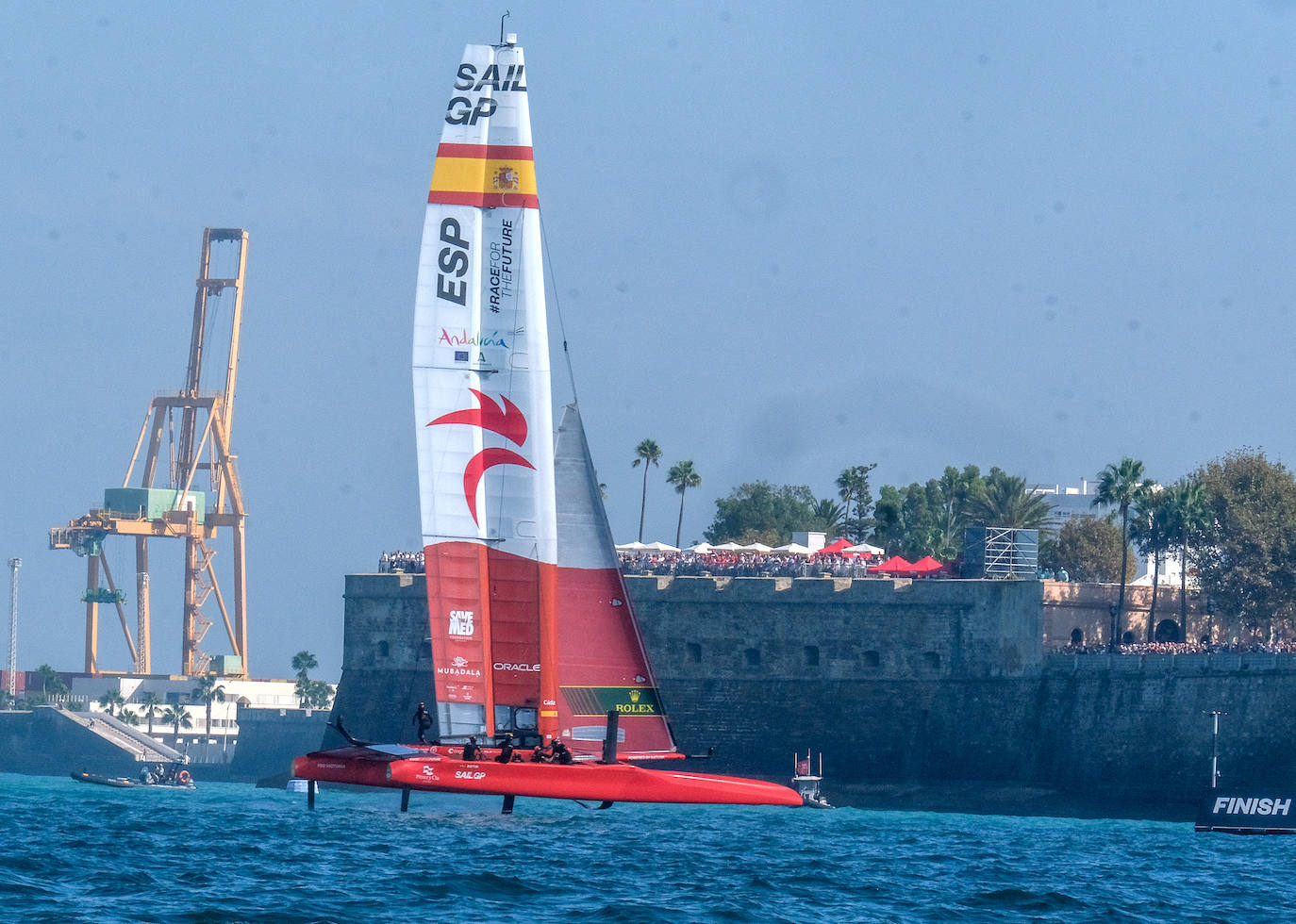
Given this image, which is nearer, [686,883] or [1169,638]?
[686,883]

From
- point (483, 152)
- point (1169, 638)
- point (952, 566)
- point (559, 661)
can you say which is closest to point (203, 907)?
point (559, 661)

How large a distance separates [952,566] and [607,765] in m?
36.6

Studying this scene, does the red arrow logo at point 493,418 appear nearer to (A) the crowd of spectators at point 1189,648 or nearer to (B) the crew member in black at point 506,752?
(B) the crew member in black at point 506,752

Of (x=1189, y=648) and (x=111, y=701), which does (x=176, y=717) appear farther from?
(x=1189, y=648)

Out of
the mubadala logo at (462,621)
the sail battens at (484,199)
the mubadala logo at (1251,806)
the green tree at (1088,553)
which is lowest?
the mubadala logo at (1251,806)

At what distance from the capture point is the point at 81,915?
22781mm

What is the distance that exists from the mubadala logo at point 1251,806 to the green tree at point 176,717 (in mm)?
77642

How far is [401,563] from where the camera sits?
72000 millimetres

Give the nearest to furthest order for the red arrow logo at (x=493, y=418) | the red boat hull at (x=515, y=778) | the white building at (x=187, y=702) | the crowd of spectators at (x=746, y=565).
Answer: the red boat hull at (x=515, y=778), the red arrow logo at (x=493, y=418), the crowd of spectators at (x=746, y=565), the white building at (x=187, y=702)

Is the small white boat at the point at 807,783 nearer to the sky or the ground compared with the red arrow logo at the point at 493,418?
nearer to the ground

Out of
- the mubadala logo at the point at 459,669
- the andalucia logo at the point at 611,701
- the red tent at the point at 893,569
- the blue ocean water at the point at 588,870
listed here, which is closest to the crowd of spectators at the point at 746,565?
the red tent at the point at 893,569

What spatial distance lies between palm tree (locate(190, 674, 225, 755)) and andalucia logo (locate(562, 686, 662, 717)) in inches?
3260

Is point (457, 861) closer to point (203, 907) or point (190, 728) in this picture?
point (203, 907)

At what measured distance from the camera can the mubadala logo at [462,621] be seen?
111 ft
